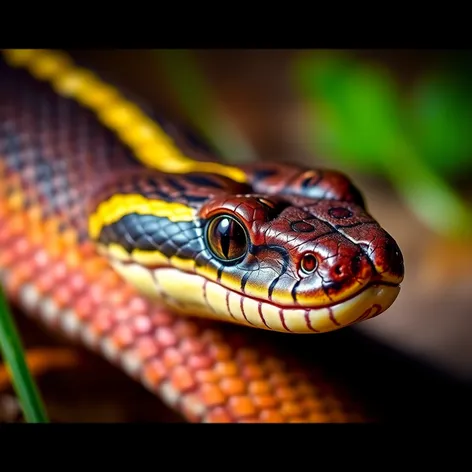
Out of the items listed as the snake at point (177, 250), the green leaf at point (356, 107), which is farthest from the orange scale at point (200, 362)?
the green leaf at point (356, 107)

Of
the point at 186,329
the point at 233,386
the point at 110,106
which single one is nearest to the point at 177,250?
the point at 186,329

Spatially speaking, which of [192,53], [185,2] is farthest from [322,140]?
[185,2]

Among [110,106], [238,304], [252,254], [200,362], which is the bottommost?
[200,362]

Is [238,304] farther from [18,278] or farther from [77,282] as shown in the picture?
[18,278]

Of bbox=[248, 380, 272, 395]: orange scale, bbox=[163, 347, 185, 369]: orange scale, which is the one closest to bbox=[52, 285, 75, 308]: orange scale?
bbox=[163, 347, 185, 369]: orange scale

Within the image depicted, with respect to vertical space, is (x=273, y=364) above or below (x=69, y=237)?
below

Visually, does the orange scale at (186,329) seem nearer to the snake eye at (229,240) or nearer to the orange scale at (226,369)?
the orange scale at (226,369)

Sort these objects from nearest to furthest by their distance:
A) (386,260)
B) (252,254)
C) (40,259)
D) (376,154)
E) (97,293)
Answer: (386,260) → (252,254) → (97,293) → (40,259) → (376,154)

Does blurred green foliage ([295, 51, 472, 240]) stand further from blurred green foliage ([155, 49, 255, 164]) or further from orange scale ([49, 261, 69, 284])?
orange scale ([49, 261, 69, 284])
